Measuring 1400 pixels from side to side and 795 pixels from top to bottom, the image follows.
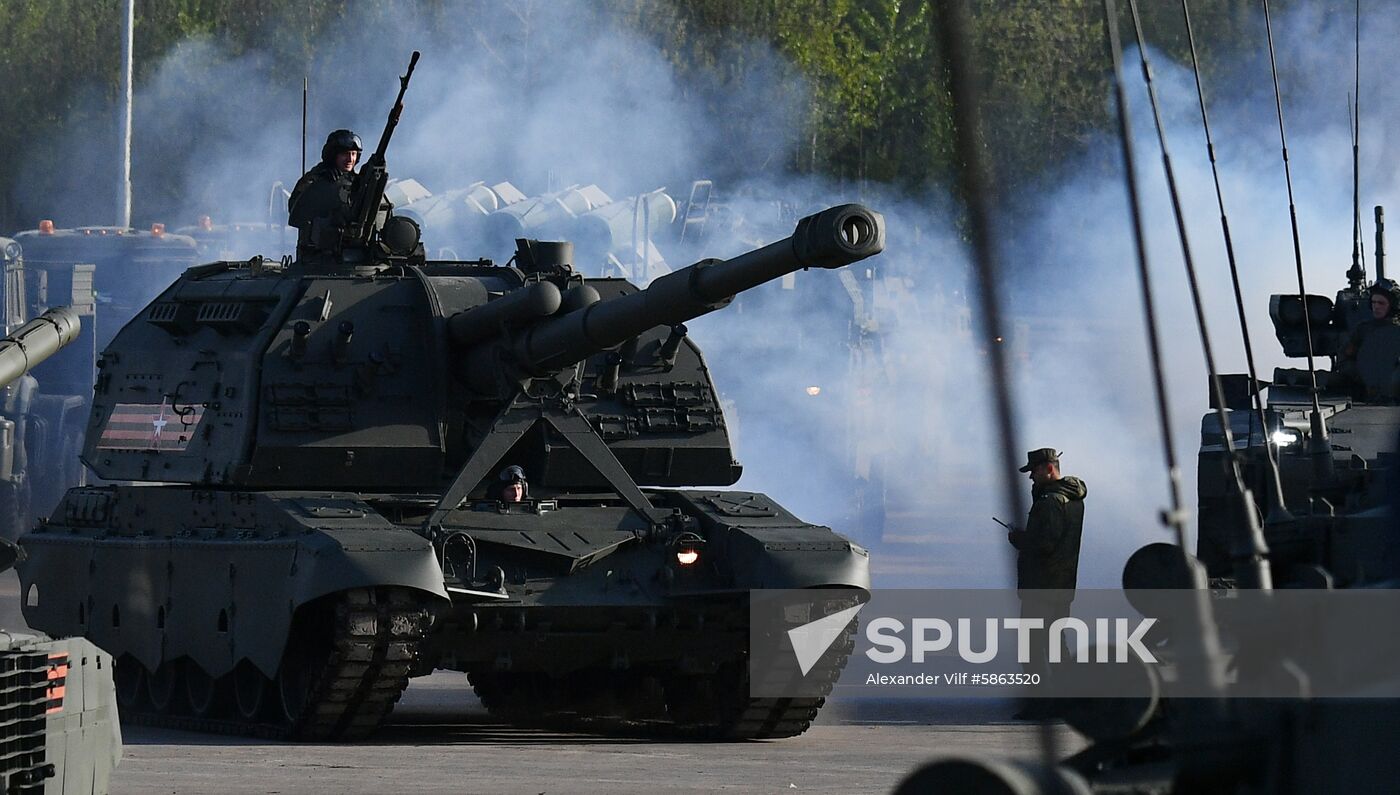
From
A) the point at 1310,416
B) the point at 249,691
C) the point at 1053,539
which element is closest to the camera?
the point at 1310,416

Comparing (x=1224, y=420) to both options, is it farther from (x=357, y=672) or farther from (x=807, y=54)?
(x=807, y=54)

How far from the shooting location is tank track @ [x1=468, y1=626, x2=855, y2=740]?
1414 cm

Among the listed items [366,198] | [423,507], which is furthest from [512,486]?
[366,198]

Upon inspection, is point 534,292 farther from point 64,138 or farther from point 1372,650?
point 64,138

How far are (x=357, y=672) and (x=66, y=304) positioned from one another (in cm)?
1589

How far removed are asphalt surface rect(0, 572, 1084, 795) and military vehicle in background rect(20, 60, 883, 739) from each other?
0.38 metres

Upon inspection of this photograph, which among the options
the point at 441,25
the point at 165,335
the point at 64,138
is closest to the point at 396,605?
the point at 165,335

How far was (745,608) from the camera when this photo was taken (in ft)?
45.6

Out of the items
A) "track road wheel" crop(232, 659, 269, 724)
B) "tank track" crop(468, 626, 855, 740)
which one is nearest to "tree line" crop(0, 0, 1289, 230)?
"tank track" crop(468, 626, 855, 740)

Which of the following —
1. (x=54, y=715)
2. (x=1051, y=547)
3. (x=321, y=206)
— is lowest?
(x=54, y=715)

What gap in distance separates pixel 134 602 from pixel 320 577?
2.44 metres

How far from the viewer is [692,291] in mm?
13383

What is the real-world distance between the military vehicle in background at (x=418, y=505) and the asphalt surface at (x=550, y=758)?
1.23ft

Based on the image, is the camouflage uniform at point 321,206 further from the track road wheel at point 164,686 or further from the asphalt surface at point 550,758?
the asphalt surface at point 550,758
